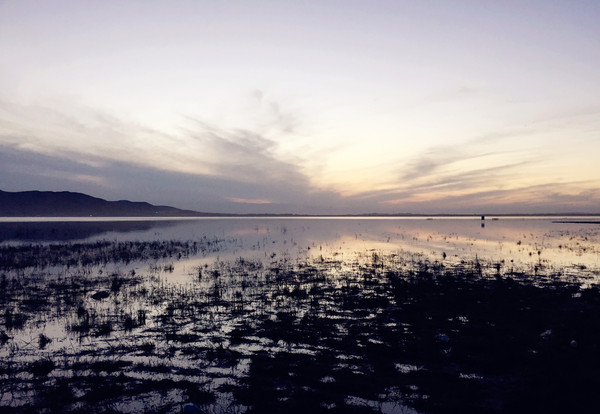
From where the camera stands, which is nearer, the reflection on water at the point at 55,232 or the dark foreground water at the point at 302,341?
the dark foreground water at the point at 302,341

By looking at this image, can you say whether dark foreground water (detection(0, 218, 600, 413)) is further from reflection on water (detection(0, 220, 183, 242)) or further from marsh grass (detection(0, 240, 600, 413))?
reflection on water (detection(0, 220, 183, 242))

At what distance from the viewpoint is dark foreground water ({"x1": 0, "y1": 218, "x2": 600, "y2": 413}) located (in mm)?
8844

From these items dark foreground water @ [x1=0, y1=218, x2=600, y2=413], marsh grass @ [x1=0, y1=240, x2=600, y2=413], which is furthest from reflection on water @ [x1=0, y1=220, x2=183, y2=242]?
marsh grass @ [x1=0, y1=240, x2=600, y2=413]

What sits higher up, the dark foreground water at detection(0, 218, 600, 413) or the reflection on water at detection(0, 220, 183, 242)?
the reflection on water at detection(0, 220, 183, 242)

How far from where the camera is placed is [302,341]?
1254cm

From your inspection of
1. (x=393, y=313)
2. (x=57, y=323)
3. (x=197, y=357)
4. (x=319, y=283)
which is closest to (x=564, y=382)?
(x=393, y=313)

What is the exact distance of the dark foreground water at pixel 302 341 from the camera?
884cm

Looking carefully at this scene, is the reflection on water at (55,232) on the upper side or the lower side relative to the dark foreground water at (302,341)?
upper

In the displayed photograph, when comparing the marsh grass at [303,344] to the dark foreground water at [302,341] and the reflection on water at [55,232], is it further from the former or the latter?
the reflection on water at [55,232]

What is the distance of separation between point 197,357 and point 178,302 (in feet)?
24.1

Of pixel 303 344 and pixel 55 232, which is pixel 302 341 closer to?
pixel 303 344

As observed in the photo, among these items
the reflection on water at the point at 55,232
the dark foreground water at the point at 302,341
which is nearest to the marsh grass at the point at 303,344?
the dark foreground water at the point at 302,341

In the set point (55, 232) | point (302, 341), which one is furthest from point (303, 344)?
point (55, 232)

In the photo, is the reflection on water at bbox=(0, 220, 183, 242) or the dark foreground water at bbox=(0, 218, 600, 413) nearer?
the dark foreground water at bbox=(0, 218, 600, 413)
